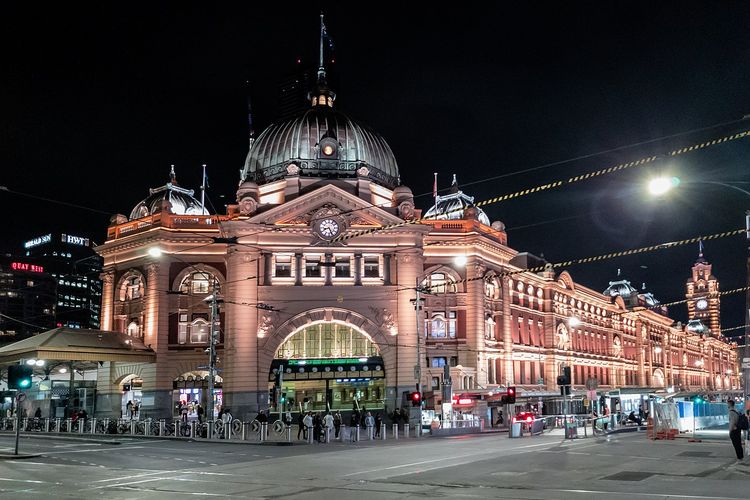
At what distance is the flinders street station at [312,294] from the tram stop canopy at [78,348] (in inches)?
27.1

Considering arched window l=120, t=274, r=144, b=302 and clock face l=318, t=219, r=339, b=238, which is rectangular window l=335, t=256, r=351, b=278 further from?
arched window l=120, t=274, r=144, b=302

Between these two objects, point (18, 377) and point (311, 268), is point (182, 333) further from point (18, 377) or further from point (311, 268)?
point (18, 377)

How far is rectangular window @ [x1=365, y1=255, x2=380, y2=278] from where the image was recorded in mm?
64812

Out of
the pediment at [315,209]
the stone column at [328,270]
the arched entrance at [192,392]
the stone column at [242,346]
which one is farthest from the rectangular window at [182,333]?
the stone column at [328,270]

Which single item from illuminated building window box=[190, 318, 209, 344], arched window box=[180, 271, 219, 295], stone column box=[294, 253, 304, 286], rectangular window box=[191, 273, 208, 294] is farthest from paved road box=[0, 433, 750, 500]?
rectangular window box=[191, 273, 208, 294]

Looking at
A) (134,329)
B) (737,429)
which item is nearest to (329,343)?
(134,329)

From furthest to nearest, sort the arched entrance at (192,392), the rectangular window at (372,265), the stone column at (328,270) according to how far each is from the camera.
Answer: the arched entrance at (192,392) → the rectangular window at (372,265) → the stone column at (328,270)

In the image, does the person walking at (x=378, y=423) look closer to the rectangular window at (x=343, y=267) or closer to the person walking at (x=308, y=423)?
the person walking at (x=308, y=423)

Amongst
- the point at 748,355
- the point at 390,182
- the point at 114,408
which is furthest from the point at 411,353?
the point at 748,355

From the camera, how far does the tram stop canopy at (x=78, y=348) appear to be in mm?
55281

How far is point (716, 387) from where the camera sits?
189000 mm

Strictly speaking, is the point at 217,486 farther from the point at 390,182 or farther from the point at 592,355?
the point at 592,355

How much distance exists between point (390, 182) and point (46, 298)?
135252 mm

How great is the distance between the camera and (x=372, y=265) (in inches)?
2557
